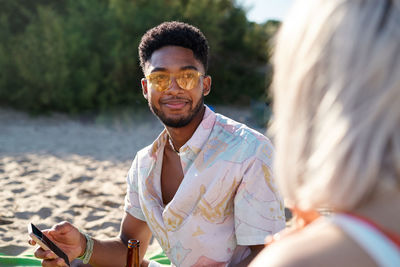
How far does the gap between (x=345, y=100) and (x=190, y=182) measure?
1.45 meters

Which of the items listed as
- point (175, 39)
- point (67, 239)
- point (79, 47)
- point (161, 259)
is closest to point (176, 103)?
point (175, 39)

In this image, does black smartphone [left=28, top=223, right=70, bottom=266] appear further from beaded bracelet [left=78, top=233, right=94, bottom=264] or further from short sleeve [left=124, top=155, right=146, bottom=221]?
short sleeve [left=124, top=155, right=146, bottom=221]

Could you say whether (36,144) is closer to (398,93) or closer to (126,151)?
(126,151)

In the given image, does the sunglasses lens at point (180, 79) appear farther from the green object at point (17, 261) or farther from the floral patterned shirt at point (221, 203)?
the green object at point (17, 261)

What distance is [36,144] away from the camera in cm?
798

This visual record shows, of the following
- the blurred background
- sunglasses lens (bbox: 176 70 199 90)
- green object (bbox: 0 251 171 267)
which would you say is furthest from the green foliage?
sunglasses lens (bbox: 176 70 199 90)

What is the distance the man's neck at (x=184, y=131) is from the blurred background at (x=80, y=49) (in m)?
7.72

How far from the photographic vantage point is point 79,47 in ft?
37.1

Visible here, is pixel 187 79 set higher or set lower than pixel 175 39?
lower

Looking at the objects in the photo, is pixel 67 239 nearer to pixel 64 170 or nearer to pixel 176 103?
pixel 176 103

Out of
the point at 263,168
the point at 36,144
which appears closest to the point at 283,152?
the point at 263,168

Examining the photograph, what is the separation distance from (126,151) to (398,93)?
23.8 feet

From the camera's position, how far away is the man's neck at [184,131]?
2.38 metres

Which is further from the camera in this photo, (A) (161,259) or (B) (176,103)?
(A) (161,259)
